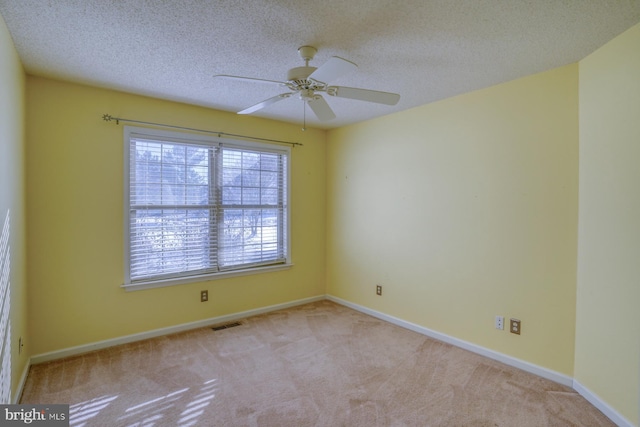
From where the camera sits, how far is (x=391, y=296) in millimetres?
3781

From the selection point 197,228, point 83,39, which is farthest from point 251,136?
point 83,39

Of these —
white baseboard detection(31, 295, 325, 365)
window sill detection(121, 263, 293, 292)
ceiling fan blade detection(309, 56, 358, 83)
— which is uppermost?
ceiling fan blade detection(309, 56, 358, 83)

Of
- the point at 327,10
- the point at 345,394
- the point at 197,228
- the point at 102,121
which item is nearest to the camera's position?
the point at 327,10

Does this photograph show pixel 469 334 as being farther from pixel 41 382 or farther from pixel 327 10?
pixel 41 382

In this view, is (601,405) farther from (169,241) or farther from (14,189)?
(14,189)

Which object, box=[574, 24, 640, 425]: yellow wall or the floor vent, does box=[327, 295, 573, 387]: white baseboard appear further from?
the floor vent

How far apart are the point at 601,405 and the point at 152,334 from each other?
3.70 meters

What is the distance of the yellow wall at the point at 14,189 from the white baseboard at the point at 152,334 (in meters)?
0.22

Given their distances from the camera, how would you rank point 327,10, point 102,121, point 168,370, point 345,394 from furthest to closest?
point 102,121
point 168,370
point 345,394
point 327,10

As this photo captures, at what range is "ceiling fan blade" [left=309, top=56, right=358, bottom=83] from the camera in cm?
171

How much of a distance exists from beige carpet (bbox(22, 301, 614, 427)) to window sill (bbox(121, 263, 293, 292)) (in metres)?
0.53

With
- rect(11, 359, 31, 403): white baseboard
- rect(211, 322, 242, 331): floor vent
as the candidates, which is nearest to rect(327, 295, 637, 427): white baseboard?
rect(211, 322, 242, 331): floor vent

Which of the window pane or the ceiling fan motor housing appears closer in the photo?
the ceiling fan motor housing

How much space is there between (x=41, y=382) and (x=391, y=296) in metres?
3.21
